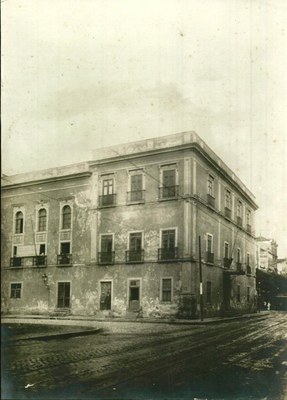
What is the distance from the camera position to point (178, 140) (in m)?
6.38

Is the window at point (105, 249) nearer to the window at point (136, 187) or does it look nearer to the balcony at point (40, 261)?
the window at point (136, 187)

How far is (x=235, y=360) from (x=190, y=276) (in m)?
1.80

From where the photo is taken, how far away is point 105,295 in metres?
6.71

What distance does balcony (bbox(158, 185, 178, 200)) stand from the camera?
22.0 ft

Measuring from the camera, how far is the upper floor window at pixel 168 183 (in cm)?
672

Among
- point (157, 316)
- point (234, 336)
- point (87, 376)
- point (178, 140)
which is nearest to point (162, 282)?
point (157, 316)

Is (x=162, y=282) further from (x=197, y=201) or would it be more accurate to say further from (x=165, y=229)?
(x=197, y=201)

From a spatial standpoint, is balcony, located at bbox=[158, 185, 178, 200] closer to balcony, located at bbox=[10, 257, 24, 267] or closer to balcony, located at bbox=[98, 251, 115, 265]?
balcony, located at bbox=[98, 251, 115, 265]

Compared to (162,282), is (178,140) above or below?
above

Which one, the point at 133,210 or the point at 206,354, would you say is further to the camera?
the point at 206,354

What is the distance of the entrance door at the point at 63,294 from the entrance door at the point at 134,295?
964 mm

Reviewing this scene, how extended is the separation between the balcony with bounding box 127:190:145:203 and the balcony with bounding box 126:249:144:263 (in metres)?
0.75

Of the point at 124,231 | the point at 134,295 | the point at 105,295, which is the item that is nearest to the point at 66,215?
the point at 124,231

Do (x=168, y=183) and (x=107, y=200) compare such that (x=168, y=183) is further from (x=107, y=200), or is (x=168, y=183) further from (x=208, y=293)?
(x=208, y=293)
